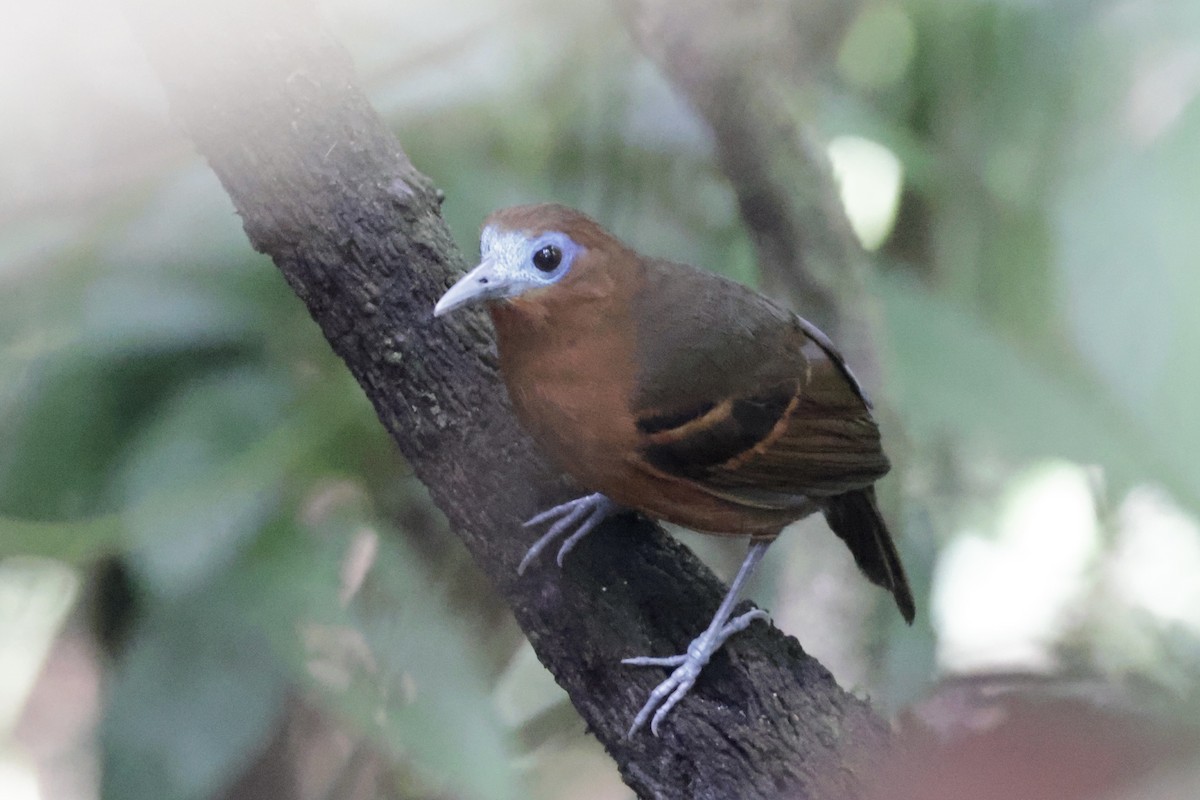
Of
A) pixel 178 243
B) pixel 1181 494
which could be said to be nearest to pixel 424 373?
pixel 178 243

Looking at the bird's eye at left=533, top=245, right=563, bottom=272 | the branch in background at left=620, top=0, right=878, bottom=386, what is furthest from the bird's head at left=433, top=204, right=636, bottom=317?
the branch in background at left=620, top=0, right=878, bottom=386

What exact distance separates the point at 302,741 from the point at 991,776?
895 millimetres

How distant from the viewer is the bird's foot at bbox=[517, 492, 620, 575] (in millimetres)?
970

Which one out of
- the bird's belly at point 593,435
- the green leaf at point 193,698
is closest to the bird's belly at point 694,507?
the bird's belly at point 593,435

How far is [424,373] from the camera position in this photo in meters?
0.97

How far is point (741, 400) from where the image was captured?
992 mm

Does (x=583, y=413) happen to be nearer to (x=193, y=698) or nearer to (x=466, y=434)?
(x=466, y=434)

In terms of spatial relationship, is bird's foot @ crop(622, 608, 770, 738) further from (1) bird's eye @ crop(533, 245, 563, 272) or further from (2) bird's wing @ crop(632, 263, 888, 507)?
(1) bird's eye @ crop(533, 245, 563, 272)

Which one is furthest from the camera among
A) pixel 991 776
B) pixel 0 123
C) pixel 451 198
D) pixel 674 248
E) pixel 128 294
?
pixel 674 248

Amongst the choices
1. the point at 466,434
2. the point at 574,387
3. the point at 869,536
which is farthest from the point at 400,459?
the point at 869,536

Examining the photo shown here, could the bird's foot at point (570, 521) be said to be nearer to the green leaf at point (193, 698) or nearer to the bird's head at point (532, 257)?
the bird's head at point (532, 257)

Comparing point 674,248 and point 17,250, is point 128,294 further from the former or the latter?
point 674,248

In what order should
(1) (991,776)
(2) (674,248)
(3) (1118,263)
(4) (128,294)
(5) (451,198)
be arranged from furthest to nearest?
(2) (674,248), (5) (451,198), (4) (128,294), (3) (1118,263), (1) (991,776)

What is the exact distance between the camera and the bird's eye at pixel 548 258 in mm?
904
